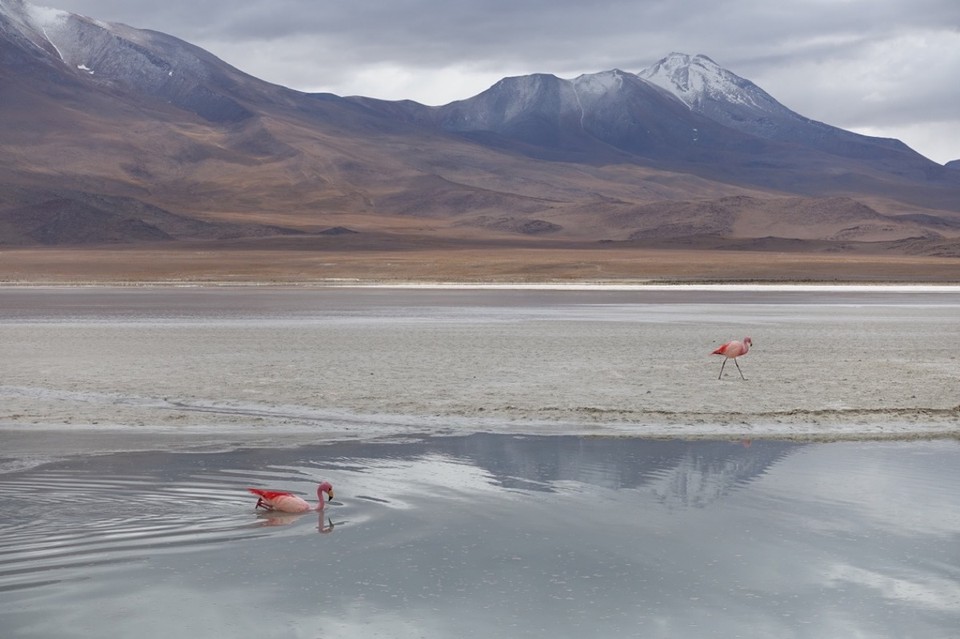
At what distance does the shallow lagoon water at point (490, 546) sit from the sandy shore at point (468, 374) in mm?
2153

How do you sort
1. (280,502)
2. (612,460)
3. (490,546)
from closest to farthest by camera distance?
1. (490,546)
2. (280,502)
3. (612,460)

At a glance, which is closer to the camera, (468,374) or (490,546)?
(490,546)

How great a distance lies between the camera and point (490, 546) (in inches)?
333

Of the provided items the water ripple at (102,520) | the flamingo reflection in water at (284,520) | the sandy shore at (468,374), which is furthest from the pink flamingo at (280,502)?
the sandy shore at (468,374)

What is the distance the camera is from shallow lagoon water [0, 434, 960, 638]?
22.7 feet

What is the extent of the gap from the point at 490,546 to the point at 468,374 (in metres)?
10.7

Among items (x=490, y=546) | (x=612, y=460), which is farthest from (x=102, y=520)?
(x=612, y=460)

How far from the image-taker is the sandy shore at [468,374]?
46.8 feet

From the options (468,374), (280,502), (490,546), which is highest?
(468,374)

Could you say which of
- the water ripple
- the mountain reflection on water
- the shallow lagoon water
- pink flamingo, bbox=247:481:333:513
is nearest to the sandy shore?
the mountain reflection on water

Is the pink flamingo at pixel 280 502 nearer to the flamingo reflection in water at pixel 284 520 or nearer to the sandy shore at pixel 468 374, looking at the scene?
the flamingo reflection in water at pixel 284 520

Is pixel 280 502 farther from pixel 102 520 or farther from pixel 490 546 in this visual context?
pixel 490 546

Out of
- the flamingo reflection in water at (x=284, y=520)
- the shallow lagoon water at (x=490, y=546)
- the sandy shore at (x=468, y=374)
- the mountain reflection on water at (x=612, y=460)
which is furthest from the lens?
the sandy shore at (x=468, y=374)

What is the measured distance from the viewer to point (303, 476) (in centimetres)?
1101
